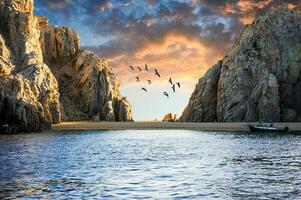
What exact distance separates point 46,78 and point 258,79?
205 feet

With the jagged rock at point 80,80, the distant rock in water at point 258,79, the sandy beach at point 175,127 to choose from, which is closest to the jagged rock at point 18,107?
the sandy beach at point 175,127

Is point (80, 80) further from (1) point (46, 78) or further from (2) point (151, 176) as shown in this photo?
(2) point (151, 176)

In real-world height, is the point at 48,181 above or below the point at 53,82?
below

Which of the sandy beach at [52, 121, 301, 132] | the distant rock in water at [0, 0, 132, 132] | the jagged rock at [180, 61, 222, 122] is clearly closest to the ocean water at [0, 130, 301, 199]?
the distant rock in water at [0, 0, 132, 132]

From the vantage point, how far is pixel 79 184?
27484mm

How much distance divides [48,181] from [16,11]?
116 metres

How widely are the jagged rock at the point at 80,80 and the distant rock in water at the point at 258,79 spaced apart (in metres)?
27.6

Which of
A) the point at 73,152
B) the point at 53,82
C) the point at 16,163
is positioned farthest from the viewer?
the point at 53,82

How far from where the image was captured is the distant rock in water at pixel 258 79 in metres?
122

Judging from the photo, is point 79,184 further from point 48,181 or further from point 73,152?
point 73,152

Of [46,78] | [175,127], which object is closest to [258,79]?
[175,127]

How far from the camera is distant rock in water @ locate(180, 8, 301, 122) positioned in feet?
401

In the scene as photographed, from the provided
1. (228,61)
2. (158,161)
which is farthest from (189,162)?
(228,61)

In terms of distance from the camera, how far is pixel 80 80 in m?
158
